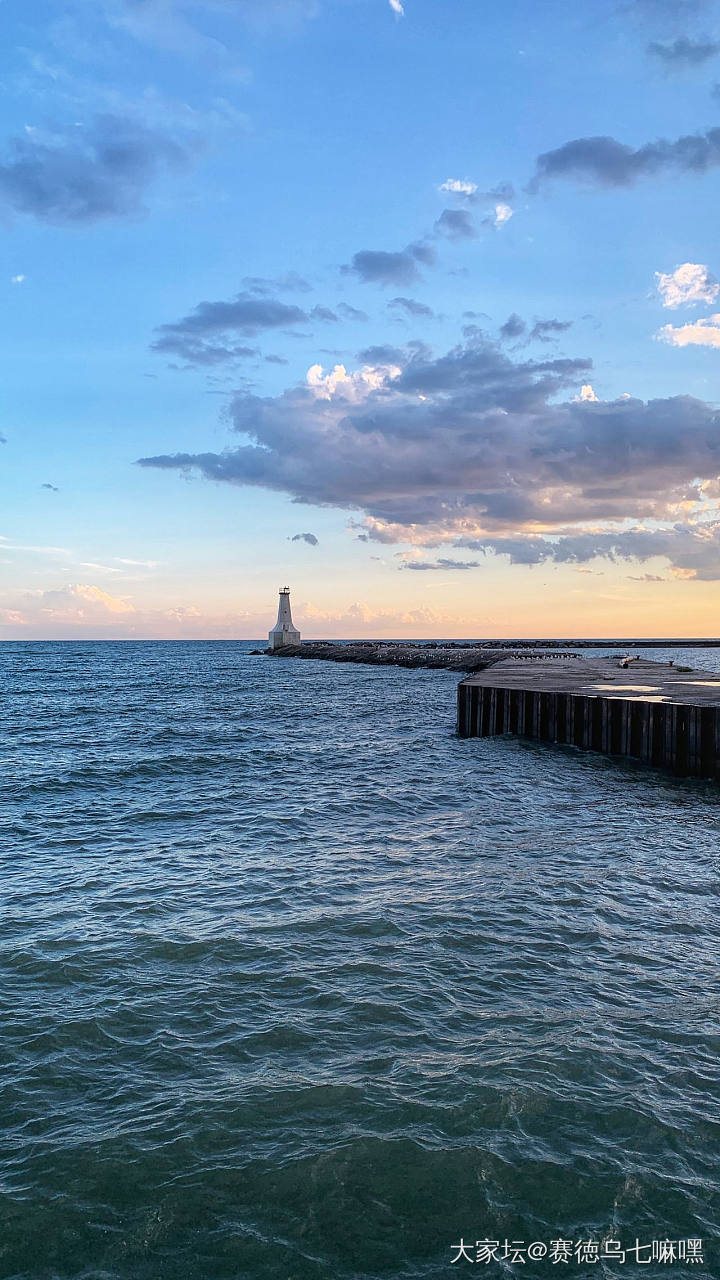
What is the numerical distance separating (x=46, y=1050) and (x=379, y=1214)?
3563 millimetres

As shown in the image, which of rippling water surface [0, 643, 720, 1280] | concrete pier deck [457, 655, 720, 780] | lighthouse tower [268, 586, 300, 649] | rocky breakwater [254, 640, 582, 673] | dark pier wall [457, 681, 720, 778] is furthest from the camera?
lighthouse tower [268, 586, 300, 649]

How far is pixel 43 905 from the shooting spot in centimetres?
1020

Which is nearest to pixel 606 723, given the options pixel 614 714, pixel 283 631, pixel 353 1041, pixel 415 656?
pixel 614 714

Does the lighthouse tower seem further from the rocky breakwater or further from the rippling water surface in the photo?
the rippling water surface

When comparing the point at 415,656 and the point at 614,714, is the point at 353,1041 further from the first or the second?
the point at 415,656

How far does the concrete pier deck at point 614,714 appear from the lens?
1966cm

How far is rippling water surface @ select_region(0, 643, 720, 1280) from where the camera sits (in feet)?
14.8

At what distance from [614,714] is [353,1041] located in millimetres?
18159

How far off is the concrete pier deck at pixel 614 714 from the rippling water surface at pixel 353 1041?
479 centimetres

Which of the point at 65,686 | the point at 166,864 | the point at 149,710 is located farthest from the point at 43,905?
the point at 65,686

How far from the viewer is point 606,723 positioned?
2295cm

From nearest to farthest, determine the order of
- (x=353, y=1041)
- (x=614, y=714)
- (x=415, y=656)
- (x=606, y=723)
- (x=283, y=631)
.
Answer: (x=353, y=1041) < (x=614, y=714) < (x=606, y=723) < (x=415, y=656) < (x=283, y=631)

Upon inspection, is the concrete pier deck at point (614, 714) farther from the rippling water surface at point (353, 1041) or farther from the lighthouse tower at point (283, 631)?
the lighthouse tower at point (283, 631)

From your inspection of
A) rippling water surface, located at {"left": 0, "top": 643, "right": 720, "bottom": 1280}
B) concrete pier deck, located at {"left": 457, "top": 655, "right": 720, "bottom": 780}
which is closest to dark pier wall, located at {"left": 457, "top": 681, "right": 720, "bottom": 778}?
concrete pier deck, located at {"left": 457, "top": 655, "right": 720, "bottom": 780}
